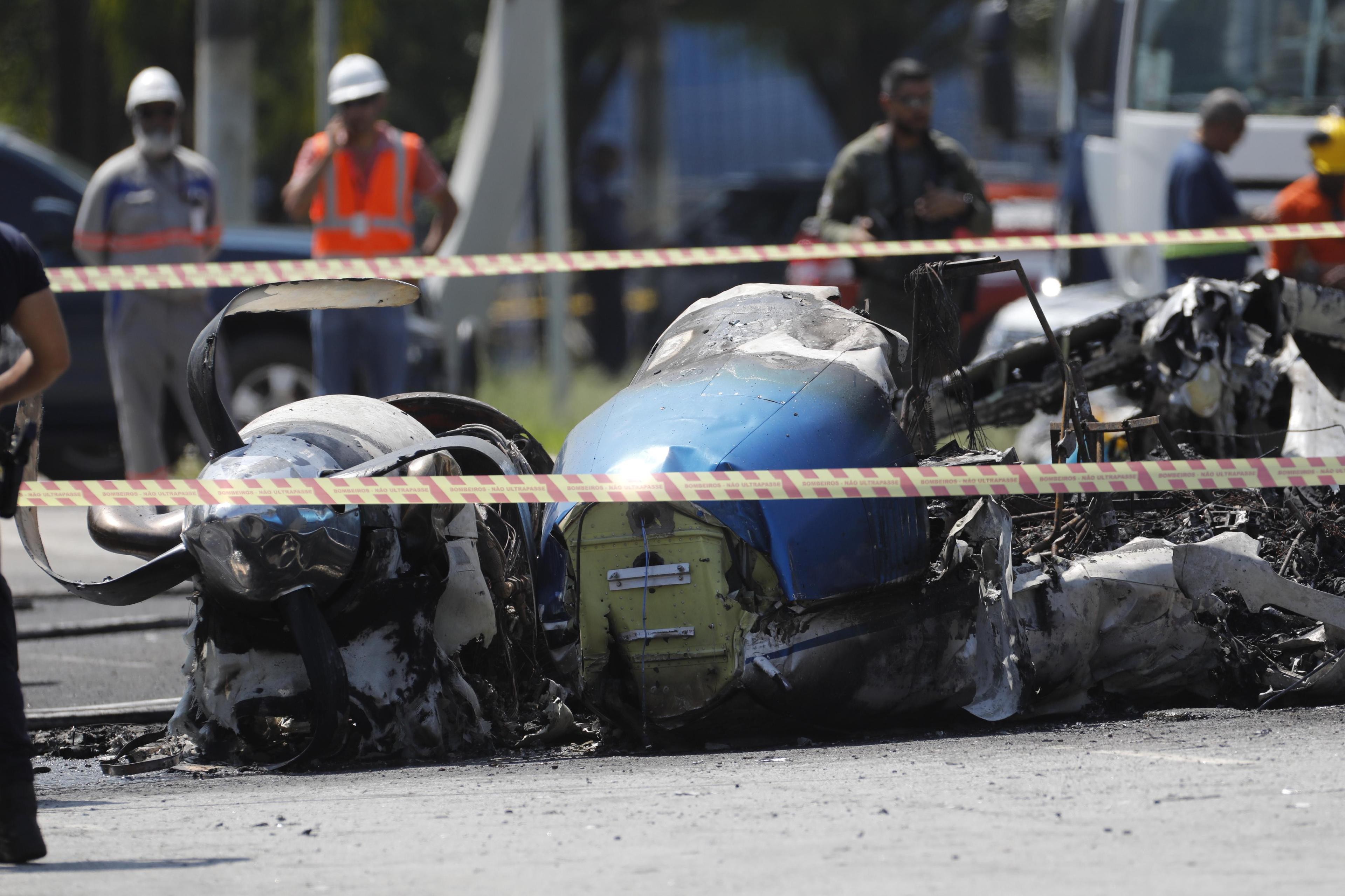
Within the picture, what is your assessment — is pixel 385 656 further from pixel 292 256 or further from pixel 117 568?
pixel 292 256

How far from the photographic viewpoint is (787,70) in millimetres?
31391

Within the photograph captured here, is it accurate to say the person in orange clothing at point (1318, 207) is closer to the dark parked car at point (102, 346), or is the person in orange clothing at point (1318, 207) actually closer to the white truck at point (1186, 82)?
the white truck at point (1186, 82)

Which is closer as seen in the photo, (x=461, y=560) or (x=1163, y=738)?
(x=1163, y=738)

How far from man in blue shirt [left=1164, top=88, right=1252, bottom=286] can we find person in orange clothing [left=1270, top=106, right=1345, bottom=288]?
21 cm

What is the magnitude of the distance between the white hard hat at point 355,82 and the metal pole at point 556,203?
14.5 ft

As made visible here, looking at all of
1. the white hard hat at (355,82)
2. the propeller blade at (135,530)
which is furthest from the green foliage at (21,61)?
the propeller blade at (135,530)

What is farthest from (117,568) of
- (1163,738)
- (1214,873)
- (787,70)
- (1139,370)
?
(787,70)

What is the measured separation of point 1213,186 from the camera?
982cm

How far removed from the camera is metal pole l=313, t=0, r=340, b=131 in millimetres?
15031

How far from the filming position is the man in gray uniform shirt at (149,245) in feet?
30.5

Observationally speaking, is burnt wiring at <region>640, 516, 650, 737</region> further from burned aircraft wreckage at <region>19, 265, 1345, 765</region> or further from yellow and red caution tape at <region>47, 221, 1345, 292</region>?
yellow and red caution tape at <region>47, 221, 1345, 292</region>

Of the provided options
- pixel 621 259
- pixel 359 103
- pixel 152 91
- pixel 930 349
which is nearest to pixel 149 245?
pixel 152 91

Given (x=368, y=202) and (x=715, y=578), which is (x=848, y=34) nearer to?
(x=368, y=202)

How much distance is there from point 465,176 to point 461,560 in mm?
8770
